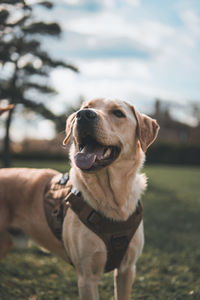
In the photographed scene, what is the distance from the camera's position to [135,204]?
9.25 feet

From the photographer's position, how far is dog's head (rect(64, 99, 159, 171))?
2.53 m

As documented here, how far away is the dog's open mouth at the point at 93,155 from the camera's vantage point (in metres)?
2.49

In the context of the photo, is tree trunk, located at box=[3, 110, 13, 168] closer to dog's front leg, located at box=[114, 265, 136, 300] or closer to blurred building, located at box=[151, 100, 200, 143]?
dog's front leg, located at box=[114, 265, 136, 300]

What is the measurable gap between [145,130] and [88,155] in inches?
27.8

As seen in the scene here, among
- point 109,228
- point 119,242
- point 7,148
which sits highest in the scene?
point 109,228

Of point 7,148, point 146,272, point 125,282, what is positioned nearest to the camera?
point 125,282

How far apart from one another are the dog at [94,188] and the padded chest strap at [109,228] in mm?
40

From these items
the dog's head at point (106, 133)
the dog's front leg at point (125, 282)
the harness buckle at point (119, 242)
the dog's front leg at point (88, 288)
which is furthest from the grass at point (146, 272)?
the dog's head at point (106, 133)

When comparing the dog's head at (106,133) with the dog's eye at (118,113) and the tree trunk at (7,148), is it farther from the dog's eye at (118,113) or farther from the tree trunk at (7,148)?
the tree trunk at (7,148)

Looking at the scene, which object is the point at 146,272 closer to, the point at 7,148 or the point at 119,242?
the point at 119,242

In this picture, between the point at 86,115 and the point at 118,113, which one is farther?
the point at 118,113

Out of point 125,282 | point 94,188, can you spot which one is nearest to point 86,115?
point 94,188

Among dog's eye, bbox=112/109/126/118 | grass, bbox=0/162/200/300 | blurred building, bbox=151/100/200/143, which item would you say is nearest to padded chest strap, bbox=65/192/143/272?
dog's eye, bbox=112/109/126/118

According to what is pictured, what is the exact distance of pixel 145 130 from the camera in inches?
115
